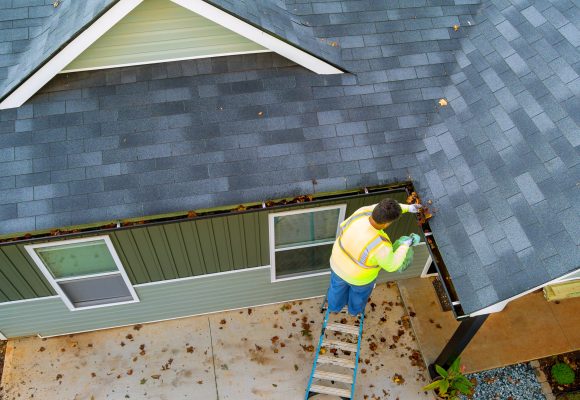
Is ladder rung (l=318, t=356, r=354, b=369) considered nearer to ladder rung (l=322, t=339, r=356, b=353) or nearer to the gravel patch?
ladder rung (l=322, t=339, r=356, b=353)

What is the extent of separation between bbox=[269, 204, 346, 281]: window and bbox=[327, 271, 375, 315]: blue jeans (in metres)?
0.68

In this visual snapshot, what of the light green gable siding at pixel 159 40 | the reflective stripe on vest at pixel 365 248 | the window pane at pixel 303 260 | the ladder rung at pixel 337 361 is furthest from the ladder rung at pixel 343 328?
the light green gable siding at pixel 159 40

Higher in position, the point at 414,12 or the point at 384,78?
the point at 414,12

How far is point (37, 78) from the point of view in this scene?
643 centimetres

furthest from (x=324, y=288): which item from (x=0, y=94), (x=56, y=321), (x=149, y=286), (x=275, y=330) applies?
(x=0, y=94)

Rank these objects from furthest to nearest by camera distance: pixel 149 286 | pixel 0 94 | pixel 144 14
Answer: pixel 149 286
pixel 0 94
pixel 144 14

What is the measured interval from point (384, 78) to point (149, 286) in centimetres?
471

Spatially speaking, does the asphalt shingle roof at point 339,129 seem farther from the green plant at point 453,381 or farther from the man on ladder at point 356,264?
the green plant at point 453,381

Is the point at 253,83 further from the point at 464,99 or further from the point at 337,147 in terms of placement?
the point at 464,99

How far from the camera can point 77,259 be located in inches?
291

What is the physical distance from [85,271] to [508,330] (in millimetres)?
6904

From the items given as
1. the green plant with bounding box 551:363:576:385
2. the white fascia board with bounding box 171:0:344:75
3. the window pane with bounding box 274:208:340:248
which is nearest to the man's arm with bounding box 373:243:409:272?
the window pane with bounding box 274:208:340:248

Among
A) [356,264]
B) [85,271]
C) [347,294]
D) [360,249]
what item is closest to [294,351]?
[347,294]

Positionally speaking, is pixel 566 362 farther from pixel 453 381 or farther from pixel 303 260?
pixel 303 260
